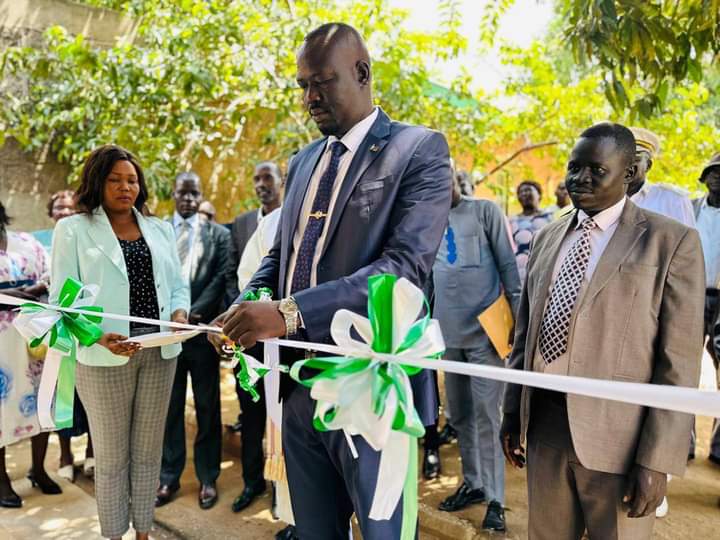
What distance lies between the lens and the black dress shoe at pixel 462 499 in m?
3.93

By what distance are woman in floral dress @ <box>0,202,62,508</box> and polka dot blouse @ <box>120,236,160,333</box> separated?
1.19m

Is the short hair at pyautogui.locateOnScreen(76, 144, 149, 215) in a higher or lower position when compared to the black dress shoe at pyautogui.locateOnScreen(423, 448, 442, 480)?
higher

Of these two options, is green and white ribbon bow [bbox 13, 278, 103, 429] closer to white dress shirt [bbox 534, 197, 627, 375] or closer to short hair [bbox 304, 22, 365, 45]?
short hair [bbox 304, 22, 365, 45]

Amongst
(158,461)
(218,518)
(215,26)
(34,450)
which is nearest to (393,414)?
(158,461)

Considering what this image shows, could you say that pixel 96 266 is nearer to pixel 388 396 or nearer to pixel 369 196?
pixel 369 196

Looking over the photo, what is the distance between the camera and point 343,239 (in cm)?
192

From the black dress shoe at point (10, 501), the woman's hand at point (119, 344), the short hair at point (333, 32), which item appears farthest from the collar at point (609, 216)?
the black dress shoe at point (10, 501)

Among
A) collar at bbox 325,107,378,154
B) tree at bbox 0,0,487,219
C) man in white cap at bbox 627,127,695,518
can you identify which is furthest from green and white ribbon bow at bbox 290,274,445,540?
tree at bbox 0,0,487,219

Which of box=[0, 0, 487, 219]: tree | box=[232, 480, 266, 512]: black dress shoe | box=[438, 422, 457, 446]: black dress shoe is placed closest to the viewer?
box=[232, 480, 266, 512]: black dress shoe

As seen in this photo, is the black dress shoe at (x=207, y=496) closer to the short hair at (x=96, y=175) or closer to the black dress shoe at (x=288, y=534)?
the black dress shoe at (x=288, y=534)

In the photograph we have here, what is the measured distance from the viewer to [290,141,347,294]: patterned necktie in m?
2.01

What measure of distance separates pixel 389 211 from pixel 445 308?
235cm

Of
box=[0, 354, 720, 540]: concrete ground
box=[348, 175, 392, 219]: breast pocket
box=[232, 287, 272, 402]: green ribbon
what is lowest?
box=[0, 354, 720, 540]: concrete ground

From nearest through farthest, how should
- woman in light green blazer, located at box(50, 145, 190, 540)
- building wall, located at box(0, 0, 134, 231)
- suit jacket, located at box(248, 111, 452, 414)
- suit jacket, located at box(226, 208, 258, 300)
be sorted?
suit jacket, located at box(248, 111, 452, 414), woman in light green blazer, located at box(50, 145, 190, 540), suit jacket, located at box(226, 208, 258, 300), building wall, located at box(0, 0, 134, 231)
